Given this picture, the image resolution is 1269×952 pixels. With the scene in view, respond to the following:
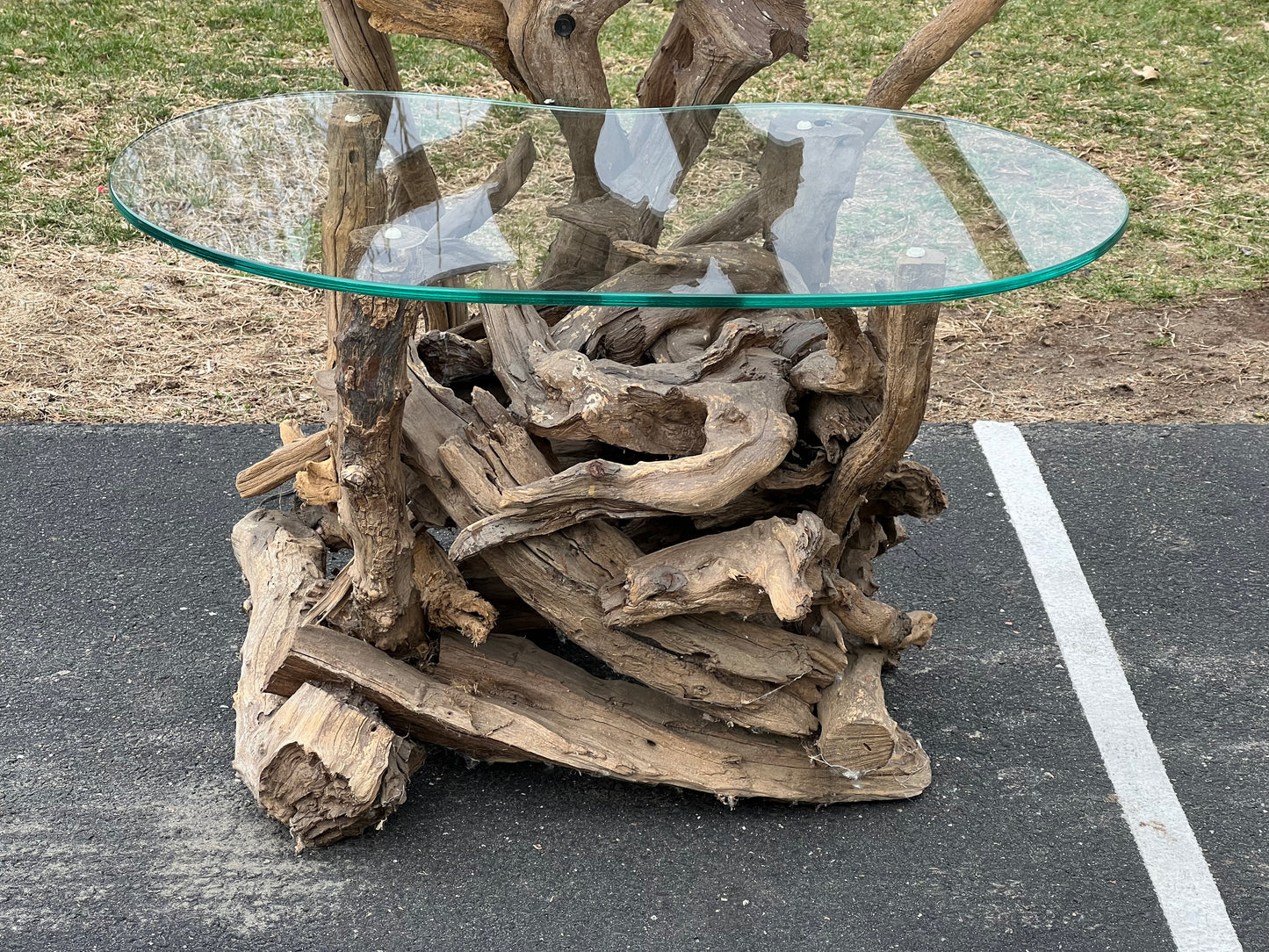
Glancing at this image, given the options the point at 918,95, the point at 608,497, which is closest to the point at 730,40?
the point at 608,497

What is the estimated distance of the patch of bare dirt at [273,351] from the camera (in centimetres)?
457

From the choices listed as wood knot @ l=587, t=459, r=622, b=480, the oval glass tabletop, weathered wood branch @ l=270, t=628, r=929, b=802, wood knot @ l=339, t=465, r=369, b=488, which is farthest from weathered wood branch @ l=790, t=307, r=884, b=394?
wood knot @ l=339, t=465, r=369, b=488

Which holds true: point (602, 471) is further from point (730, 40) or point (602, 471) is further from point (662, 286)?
point (730, 40)

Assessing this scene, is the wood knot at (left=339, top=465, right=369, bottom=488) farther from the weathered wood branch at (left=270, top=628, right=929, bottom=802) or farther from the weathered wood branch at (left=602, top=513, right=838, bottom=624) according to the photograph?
the weathered wood branch at (left=602, top=513, right=838, bottom=624)

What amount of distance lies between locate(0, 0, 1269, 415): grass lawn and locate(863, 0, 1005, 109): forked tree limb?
2517 millimetres

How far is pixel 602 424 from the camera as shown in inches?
103

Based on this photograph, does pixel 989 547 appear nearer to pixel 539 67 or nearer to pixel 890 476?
pixel 890 476

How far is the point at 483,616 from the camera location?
2.81 m

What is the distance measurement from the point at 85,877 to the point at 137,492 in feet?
5.23

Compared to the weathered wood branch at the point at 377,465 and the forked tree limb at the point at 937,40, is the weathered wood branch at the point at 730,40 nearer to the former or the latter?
the forked tree limb at the point at 937,40

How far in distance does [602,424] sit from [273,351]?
2756 mm

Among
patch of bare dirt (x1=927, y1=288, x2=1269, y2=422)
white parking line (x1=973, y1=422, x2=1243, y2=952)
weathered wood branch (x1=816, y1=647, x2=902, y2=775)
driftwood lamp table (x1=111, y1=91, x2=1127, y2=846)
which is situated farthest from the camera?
patch of bare dirt (x1=927, y1=288, x2=1269, y2=422)

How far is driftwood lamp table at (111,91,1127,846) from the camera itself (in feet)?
8.04

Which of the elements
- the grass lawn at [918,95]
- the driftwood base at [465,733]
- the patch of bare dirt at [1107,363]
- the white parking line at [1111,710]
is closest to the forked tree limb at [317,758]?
the driftwood base at [465,733]
